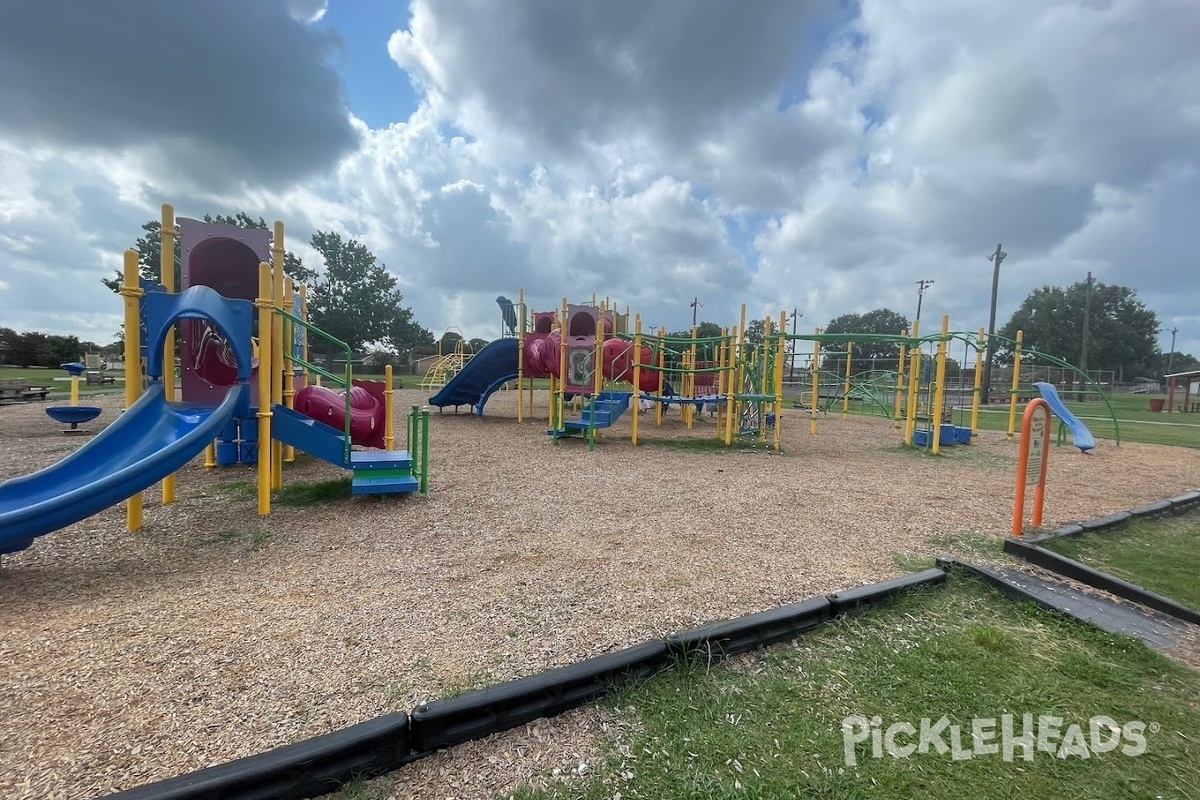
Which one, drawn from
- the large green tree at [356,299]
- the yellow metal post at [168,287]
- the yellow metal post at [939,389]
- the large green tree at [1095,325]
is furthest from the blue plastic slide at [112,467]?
the large green tree at [1095,325]

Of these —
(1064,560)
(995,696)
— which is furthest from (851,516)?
(995,696)

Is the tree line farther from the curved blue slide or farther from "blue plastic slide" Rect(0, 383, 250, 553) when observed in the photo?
the curved blue slide

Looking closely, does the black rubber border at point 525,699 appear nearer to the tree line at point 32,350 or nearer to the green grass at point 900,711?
the green grass at point 900,711

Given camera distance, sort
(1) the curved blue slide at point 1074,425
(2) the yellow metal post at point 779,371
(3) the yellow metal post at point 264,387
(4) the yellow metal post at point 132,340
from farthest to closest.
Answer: (2) the yellow metal post at point 779,371 → (1) the curved blue slide at point 1074,425 → (3) the yellow metal post at point 264,387 → (4) the yellow metal post at point 132,340

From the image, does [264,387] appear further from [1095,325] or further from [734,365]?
[1095,325]

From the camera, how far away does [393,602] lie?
10.3 feet

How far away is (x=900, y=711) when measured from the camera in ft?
7.09

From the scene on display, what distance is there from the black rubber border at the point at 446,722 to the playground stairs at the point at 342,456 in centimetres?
354

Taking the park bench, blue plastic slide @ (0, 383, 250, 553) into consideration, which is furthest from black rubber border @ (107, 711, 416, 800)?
the park bench

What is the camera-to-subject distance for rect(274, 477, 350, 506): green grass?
17.6 feet

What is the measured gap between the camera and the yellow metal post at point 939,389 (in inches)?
367

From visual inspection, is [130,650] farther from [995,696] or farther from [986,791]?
[995,696]

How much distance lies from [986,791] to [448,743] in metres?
1.89

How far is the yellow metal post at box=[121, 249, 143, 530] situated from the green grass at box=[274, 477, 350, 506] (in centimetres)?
115
